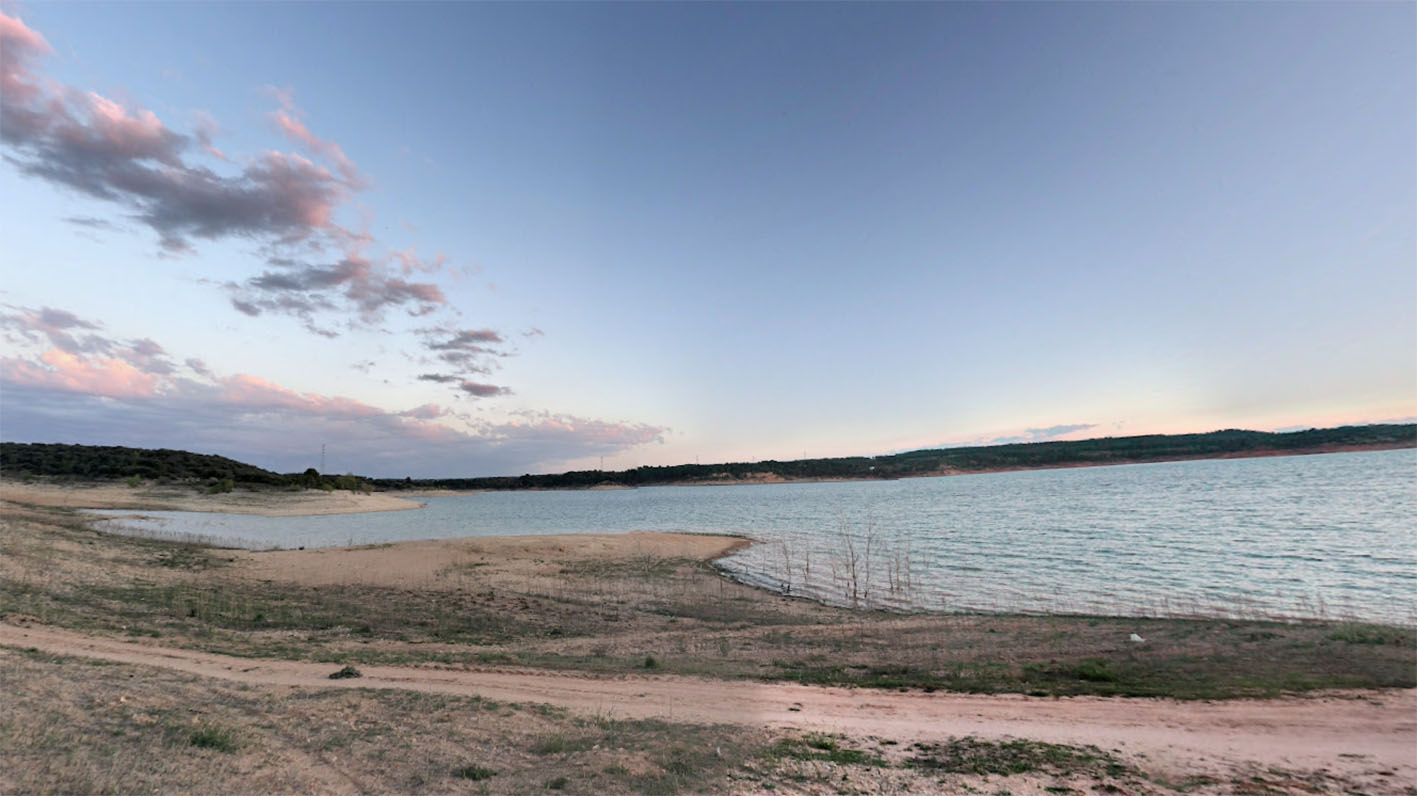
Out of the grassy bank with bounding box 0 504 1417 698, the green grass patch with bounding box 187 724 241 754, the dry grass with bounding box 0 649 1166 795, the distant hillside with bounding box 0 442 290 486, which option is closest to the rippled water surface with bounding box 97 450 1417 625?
the grassy bank with bounding box 0 504 1417 698

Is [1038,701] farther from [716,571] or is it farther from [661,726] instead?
[716,571]

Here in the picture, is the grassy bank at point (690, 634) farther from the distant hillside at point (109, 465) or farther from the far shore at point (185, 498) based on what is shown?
the distant hillside at point (109, 465)

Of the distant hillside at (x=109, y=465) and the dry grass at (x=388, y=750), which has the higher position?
the distant hillside at (x=109, y=465)

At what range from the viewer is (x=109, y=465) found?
4210 inches

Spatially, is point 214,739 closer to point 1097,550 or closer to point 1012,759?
point 1012,759

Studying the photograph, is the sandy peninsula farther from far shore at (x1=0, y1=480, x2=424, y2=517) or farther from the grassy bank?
far shore at (x1=0, y1=480, x2=424, y2=517)

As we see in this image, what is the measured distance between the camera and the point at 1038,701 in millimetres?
12367

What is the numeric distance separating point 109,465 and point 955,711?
473 feet

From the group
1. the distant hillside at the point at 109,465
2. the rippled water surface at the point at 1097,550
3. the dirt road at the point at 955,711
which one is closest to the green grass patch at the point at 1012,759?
the dirt road at the point at 955,711

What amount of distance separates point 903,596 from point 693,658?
545 inches

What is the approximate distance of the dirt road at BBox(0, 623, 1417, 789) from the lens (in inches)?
389

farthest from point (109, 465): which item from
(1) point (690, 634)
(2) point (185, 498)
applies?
(1) point (690, 634)

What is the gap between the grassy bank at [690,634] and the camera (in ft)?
46.3

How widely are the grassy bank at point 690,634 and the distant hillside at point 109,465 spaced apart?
332 ft
